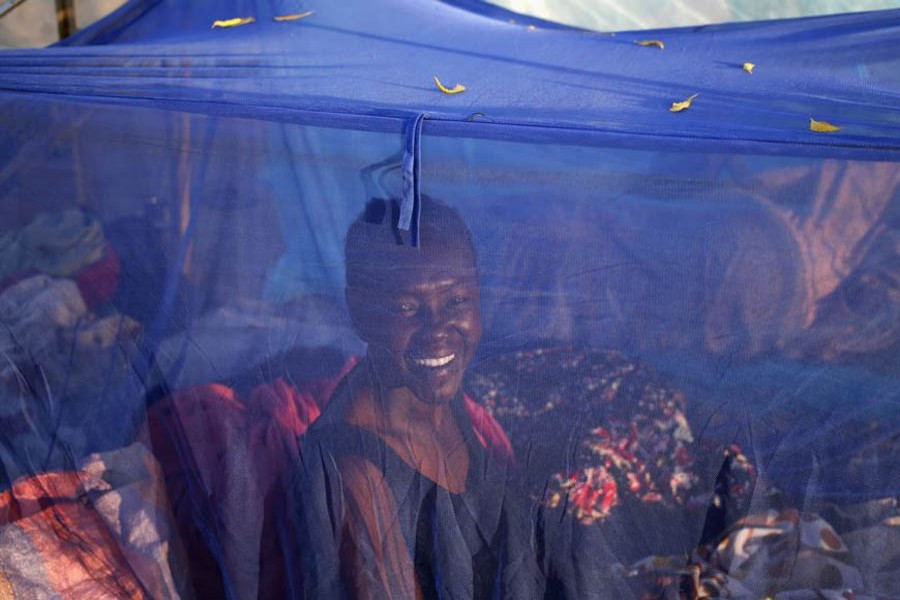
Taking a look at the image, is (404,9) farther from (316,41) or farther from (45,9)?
(45,9)

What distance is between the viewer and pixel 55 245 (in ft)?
6.21

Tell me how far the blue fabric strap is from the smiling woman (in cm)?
2

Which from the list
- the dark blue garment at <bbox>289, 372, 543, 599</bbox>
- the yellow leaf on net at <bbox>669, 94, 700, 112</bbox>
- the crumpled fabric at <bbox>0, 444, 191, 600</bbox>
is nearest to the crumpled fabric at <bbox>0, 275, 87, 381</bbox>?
the crumpled fabric at <bbox>0, 444, 191, 600</bbox>

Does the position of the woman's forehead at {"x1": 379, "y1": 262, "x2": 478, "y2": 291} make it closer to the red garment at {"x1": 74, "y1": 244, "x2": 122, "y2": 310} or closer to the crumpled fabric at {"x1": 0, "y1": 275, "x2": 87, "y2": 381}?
the red garment at {"x1": 74, "y1": 244, "x2": 122, "y2": 310}

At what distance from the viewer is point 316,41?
2104 millimetres

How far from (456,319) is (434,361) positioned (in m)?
0.09

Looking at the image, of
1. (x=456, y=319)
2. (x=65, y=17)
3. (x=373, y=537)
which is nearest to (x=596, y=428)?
(x=456, y=319)

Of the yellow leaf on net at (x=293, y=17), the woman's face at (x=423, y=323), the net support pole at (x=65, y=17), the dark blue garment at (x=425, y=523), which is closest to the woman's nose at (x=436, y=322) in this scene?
the woman's face at (x=423, y=323)

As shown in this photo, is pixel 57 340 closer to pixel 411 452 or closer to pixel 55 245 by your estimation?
pixel 55 245

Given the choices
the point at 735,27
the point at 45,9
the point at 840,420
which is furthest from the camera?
the point at 45,9

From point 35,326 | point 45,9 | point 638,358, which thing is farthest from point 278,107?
point 45,9

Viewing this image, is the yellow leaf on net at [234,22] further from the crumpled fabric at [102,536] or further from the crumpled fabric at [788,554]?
the crumpled fabric at [788,554]

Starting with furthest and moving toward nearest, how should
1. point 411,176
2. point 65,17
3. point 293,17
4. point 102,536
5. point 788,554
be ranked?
point 65,17
point 293,17
point 102,536
point 411,176
point 788,554

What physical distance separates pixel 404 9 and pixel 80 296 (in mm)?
1095
